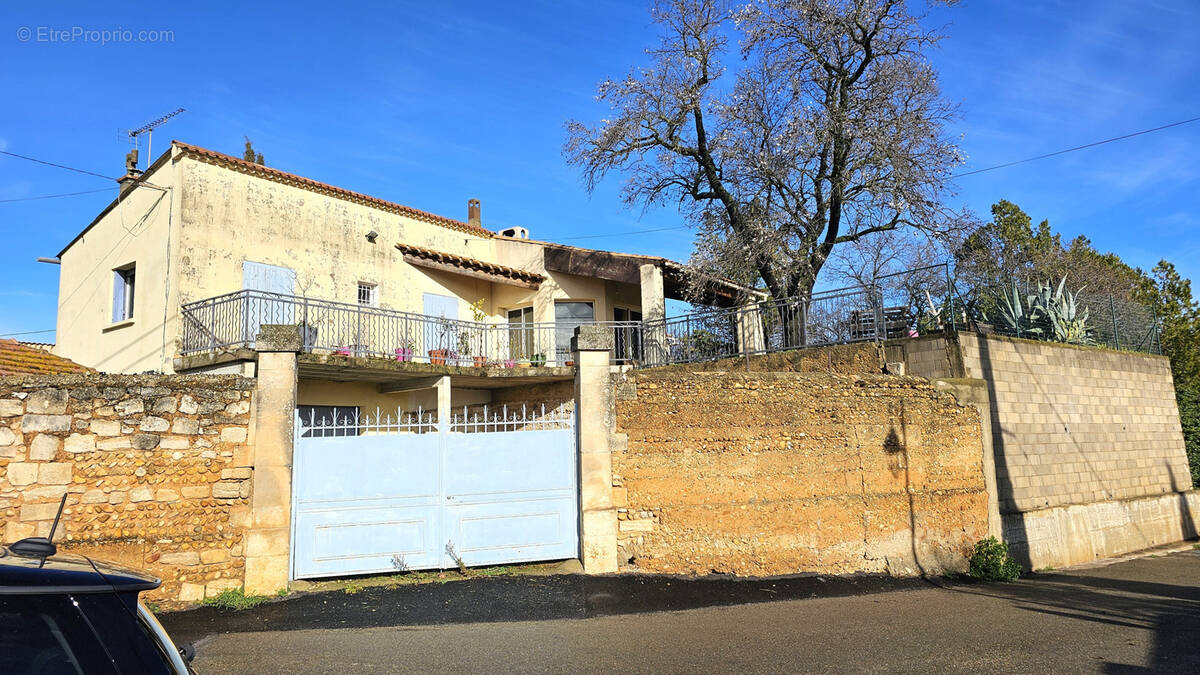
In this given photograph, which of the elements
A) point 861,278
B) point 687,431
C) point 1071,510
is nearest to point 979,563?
point 1071,510

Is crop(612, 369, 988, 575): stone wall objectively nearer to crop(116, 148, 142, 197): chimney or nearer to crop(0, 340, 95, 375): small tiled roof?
crop(0, 340, 95, 375): small tiled roof

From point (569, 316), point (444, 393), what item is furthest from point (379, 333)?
point (569, 316)

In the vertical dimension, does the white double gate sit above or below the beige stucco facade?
below

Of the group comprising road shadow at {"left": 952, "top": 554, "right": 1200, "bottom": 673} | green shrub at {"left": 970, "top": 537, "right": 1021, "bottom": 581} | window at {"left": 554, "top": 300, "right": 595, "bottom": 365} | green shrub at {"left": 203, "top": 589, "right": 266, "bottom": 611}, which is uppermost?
window at {"left": 554, "top": 300, "right": 595, "bottom": 365}

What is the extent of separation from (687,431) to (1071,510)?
8031 mm

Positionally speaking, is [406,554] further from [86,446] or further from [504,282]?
[504,282]

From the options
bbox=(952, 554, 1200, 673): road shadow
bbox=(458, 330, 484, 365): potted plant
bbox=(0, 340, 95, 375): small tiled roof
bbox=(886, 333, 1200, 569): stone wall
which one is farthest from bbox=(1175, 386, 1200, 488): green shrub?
bbox=(0, 340, 95, 375): small tiled roof

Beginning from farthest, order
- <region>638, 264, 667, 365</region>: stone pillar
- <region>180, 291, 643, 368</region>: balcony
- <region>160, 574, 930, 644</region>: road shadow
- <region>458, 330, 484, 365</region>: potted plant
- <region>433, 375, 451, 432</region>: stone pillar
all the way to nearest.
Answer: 1. <region>638, 264, 667, 365</region>: stone pillar
2. <region>458, 330, 484, 365</region>: potted plant
3. <region>433, 375, 451, 432</region>: stone pillar
4. <region>180, 291, 643, 368</region>: balcony
5. <region>160, 574, 930, 644</region>: road shadow

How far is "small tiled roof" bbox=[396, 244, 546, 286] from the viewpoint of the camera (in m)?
17.4

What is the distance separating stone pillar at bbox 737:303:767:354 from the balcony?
2.32m

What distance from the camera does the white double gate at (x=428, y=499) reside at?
8.30m

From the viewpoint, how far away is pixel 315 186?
52.6ft

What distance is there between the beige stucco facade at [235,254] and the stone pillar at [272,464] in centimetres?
648

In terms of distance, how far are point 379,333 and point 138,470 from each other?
8137mm
